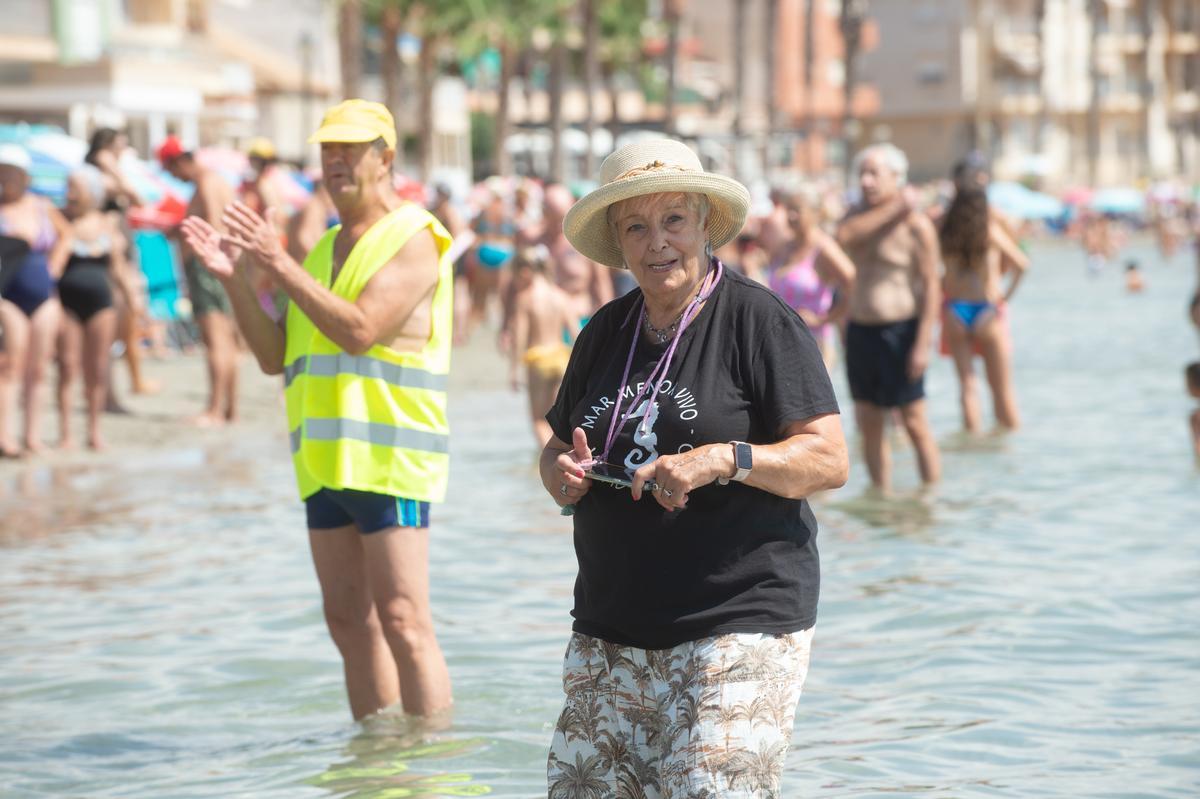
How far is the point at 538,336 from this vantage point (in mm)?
12617

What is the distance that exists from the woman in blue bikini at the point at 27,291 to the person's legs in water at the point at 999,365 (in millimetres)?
6216

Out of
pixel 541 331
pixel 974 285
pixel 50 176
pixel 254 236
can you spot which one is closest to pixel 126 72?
pixel 50 176

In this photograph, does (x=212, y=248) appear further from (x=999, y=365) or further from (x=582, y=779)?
(x=999, y=365)

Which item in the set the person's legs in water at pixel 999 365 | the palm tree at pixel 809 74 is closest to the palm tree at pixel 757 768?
the person's legs in water at pixel 999 365

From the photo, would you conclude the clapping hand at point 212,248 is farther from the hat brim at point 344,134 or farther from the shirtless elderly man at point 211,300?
the shirtless elderly man at point 211,300

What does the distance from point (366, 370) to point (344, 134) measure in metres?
0.66

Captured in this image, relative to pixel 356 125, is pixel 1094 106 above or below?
above

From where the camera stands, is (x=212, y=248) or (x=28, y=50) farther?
(x=28, y=50)

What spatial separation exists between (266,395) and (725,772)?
1366cm

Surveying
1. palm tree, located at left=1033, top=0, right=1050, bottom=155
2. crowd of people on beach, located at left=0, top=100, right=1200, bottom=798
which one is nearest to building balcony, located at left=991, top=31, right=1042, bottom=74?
palm tree, located at left=1033, top=0, right=1050, bottom=155

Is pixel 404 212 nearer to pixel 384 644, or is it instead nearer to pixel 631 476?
pixel 384 644

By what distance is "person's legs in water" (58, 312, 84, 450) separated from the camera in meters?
13.0

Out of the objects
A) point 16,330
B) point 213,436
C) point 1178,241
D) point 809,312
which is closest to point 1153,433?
point 809,312

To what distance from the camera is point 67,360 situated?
13.1 m
